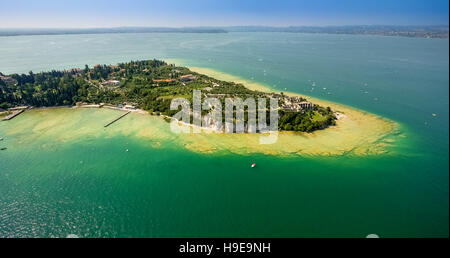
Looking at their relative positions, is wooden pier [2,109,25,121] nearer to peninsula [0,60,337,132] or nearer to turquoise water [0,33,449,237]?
peninsula [0,60,337,132]

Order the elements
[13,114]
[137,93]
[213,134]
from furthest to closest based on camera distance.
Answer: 1. [137,93]
2. [13,114]
3. [213,134]

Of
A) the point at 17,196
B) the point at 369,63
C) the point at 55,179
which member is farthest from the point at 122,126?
the point at 369,63

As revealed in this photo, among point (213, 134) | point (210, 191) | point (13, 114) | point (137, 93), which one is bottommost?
point (210, 191)

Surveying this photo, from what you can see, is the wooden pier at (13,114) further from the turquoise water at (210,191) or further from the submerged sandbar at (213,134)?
the turquoise water at (210,191)

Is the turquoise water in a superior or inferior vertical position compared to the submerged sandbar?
inferior

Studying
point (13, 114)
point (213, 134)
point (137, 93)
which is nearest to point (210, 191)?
point (213, 134)

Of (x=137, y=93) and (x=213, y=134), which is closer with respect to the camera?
(x=213, y=134)

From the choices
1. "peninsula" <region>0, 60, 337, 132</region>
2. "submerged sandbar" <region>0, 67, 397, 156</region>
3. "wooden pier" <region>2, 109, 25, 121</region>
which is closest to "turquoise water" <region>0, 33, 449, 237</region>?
"submerged sandbar" <region>0, 67, 397, 156</region>

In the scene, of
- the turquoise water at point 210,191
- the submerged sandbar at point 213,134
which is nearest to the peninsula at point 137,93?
the submerged sandbar at point 213,134

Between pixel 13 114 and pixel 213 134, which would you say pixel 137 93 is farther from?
→ pixel 213 134

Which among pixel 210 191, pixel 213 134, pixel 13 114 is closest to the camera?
pixel 210 191
